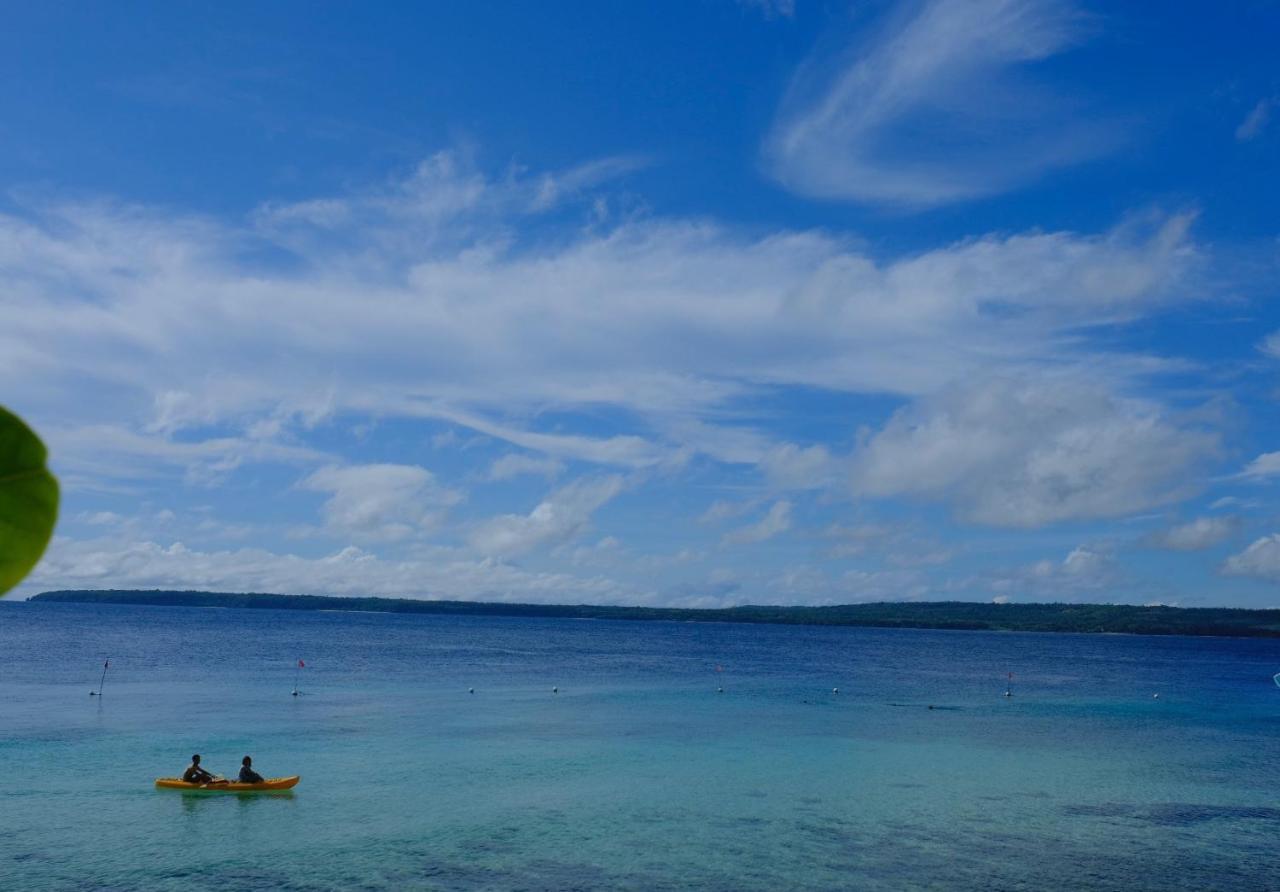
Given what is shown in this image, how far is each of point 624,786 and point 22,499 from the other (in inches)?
1419

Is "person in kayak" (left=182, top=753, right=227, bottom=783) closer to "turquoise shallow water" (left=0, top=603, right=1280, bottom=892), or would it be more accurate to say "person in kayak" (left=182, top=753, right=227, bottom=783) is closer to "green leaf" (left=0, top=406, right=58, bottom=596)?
"turquoise shallow water" (left=0, top=603, right=1280, bottom=892)

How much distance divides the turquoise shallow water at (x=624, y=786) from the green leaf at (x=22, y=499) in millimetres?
24891

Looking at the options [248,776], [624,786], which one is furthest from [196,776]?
[624,786]

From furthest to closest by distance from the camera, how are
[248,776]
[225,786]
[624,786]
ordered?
1. [624,786]
2. [248,776]
3. [225,786]

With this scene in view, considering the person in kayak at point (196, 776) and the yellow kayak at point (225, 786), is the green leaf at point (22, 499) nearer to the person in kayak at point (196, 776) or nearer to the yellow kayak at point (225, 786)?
the yellow kayak at point (225, 786)

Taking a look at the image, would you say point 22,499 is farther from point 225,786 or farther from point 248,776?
point 248,776

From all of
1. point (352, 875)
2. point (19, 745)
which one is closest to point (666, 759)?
point (352, 875)

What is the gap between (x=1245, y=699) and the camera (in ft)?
253

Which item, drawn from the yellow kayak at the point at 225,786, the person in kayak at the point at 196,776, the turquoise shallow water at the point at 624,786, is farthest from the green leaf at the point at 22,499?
the person in kayak at the point at 196,776

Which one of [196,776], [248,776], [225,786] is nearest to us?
[196,776]

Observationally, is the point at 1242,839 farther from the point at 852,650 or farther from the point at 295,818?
the point at 852,650

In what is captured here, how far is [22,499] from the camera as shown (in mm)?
1025

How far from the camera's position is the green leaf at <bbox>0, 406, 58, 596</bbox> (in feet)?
3.14

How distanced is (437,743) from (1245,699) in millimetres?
64484
